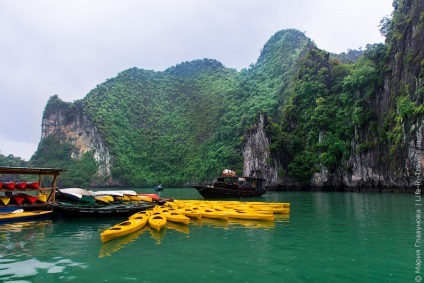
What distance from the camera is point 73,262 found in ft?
24.5

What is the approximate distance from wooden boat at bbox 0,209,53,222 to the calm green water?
109cm

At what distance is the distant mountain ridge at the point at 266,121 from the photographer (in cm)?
3681

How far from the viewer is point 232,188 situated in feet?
108

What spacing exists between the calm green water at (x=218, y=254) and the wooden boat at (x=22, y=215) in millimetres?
1094

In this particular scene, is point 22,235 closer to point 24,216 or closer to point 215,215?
point 24,216

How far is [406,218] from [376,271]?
31.7 ft

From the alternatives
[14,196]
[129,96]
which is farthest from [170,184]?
[14,196]

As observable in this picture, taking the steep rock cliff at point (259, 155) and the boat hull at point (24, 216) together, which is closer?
the boat hull at point (24, 216)

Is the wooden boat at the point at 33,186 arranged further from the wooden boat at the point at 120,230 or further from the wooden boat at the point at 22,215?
the wooden boat at the point at 120,230

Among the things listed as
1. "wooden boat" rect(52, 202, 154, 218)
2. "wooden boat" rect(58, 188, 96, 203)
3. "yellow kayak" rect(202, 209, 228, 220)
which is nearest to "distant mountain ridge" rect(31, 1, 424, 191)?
"yellow kayak" rect(202, 209, 228, 220)

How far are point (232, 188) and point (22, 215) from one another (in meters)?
22.0

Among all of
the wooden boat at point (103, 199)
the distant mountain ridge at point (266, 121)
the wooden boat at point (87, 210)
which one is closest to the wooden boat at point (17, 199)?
the wooden boat at point (87, 210)

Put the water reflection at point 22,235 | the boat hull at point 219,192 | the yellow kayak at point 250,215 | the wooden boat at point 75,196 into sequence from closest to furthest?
the water reflection at point 22,235 → the yellow kayak at point 250,215 → the wooden boat at point 75,196 → the boat hull at point 219,192

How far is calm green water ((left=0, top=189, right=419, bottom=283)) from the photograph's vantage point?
6348mm
